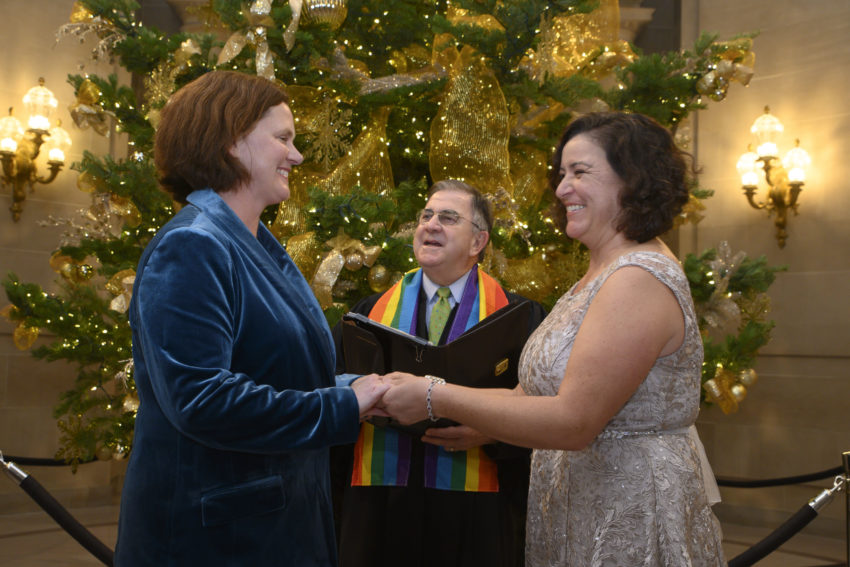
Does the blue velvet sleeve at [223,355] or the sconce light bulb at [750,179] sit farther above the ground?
the sconce light bulb at [750,179]

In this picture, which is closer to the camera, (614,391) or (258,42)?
(614,391)

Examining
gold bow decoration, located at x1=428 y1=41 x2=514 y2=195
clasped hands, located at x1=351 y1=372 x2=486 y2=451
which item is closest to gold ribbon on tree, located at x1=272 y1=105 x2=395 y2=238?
gold bow decoration, located at x1=428 y1=41 x2=514 y2=195

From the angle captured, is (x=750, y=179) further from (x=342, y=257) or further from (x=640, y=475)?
(x=640, y=475)

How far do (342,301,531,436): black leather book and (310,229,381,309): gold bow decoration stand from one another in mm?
980

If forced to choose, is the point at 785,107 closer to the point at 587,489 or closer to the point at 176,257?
the point at 587,489

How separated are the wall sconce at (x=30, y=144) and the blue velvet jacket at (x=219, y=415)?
6262 mm

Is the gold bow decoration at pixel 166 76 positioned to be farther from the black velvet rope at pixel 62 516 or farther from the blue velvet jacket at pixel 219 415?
the blue velvet jacket at pixel 219 415

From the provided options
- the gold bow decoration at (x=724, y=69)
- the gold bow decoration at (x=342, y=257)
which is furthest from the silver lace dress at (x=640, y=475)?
the gold bow decoration at (x=724, y=69)

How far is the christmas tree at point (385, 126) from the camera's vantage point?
14.4ft

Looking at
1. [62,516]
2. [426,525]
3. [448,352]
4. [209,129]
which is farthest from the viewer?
[62,516]

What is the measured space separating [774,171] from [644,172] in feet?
19.3

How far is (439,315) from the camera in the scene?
336cm

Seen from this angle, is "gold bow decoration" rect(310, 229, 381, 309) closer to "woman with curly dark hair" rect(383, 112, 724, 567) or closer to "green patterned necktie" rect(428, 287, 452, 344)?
"green patterned necktie" rect(428, 287, 452, 344)

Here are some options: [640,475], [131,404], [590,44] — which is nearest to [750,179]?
[590,44]
